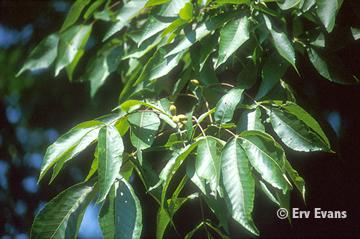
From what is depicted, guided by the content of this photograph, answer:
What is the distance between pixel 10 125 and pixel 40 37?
546mm

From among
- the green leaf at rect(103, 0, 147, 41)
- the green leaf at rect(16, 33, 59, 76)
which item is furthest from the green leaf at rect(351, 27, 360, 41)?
the green leaf at rect(16, 33, 59, 76)

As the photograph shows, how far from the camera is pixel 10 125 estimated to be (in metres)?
2.82

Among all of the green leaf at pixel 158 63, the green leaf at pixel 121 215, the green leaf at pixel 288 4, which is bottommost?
the green leaf at pixel 121 215

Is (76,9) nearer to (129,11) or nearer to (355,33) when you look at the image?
(129,11)

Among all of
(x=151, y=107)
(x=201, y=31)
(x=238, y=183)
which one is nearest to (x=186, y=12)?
(x=201, y=31)

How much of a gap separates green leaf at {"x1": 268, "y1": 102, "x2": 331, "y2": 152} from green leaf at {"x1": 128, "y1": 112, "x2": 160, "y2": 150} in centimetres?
29

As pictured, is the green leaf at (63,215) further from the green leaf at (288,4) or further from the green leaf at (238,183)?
the green leaf at (288,4)

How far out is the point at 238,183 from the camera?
1052 mm

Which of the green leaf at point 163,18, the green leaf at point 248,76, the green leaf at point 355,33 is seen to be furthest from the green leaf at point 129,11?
the green leaf at point 355,33

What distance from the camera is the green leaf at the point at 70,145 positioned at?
1138 millimetres

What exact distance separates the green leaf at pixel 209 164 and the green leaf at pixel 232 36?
222 millimetres

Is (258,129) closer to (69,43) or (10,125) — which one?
(69,43)

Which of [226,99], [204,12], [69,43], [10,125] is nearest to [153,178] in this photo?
[226,99]

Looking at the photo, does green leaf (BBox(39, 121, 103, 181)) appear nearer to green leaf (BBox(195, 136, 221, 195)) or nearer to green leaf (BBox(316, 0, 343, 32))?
green leaf (BBox(195, 136, 221, 195))
